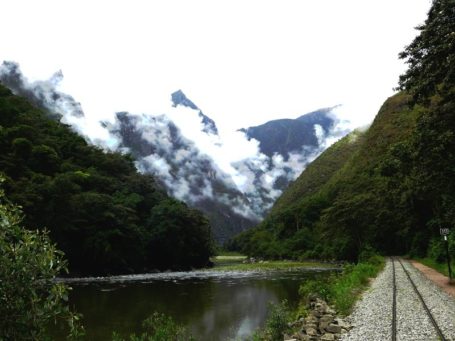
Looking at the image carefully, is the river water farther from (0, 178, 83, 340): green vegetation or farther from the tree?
the tree

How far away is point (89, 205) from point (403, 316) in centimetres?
6578

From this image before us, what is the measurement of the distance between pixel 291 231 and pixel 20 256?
5591 inches

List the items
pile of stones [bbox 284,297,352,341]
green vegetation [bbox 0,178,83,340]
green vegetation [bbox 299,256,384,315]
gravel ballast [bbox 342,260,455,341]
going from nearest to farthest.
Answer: green vegetation [bbox 0,178,83,340]
gravel ballast [bbox 342,260,455,341]
pile of stones [bbox 284,297,352,341]
green vegetation [bbox 299,256,384,315]

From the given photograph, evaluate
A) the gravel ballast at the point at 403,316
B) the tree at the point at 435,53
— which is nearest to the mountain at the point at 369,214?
the tree at the point at 435,53

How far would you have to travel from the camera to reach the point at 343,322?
1877 cm

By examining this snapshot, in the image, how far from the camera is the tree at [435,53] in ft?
71.2

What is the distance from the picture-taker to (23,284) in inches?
248

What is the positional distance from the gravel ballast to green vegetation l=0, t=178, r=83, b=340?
1207cm

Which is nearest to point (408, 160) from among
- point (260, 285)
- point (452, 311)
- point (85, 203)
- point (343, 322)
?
point (452, 311)

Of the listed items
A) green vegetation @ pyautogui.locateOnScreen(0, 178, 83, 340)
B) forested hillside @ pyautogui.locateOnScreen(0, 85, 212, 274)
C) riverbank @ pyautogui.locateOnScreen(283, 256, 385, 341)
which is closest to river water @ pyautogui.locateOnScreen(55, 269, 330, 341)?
riverbank @ pyautogui.locateOnScreen(283, 256, 385, 341)

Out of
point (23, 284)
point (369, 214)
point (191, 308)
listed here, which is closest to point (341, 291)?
point (191, 308)

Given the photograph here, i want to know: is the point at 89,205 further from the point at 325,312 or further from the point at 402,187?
the point at 325,312

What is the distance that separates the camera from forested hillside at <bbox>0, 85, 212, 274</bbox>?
230ft

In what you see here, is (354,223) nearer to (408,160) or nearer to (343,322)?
(408,160)
